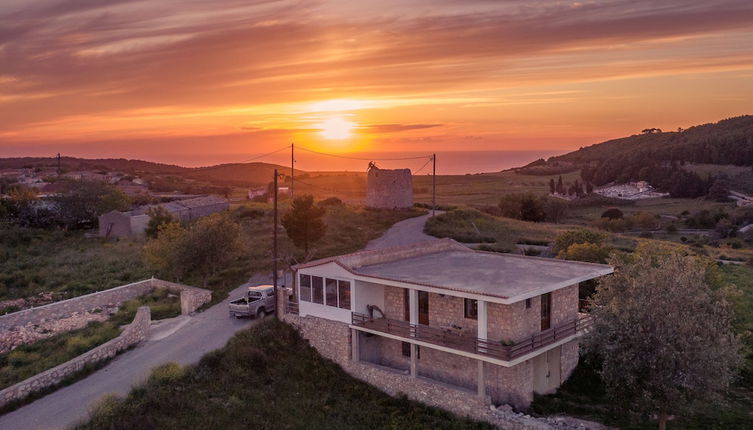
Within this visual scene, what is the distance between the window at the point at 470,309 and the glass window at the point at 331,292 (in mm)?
6156

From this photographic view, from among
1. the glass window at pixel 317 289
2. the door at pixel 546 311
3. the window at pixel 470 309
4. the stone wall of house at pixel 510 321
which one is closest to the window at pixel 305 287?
the glass window at pixel 317 289

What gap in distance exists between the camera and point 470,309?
71.9ft

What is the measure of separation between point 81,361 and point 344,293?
10.9 m

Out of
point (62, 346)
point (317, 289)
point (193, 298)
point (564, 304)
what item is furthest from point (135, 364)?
point (564, 304)

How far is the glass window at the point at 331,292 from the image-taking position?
25.5 meters

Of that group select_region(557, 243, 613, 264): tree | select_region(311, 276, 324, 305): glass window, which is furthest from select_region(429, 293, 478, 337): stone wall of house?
select_region(557, 243, 613, 264): tree

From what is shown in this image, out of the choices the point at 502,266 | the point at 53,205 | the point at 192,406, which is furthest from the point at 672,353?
the point at 53,205

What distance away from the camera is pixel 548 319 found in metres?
22.9

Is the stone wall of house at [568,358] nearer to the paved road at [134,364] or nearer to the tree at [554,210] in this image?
the paved road at [134,364]

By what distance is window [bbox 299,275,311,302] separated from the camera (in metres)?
26.7

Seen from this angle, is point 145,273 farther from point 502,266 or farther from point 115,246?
point 502,266

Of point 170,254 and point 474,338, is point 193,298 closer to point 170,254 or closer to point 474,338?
point 170,254

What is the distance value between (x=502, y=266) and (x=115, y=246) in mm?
37960

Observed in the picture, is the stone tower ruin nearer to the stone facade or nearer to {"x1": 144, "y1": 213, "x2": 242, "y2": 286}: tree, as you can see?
{"x1": 144, "y1": 213, "x2": 242, "y2": 286}: tree
